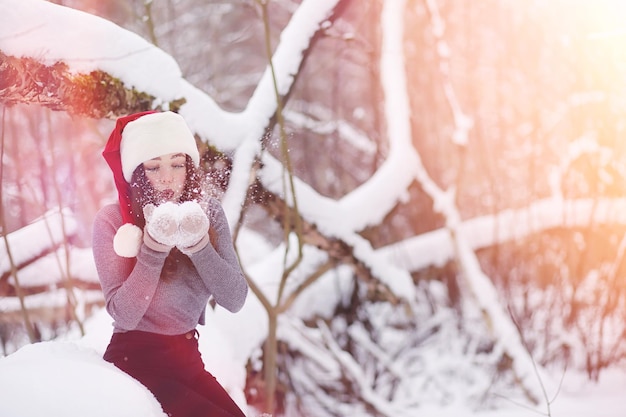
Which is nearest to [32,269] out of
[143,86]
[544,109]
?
[143,86]

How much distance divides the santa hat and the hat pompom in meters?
0.04

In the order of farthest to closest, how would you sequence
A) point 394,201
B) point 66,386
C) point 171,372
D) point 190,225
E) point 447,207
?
point 447,207
point 394,201
point 171,372
point 190,225
point 66,386

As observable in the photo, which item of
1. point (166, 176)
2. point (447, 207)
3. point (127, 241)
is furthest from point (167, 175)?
point (447, 207)

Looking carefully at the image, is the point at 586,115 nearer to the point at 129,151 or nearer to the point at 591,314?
the point at 591,314

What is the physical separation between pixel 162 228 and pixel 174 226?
0.03 m

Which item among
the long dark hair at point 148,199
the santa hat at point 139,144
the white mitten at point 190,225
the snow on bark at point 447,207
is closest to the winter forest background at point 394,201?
the snow on bark at point 447,207

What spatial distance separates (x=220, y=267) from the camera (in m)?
1.42

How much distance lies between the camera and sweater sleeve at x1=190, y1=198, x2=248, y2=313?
140cm

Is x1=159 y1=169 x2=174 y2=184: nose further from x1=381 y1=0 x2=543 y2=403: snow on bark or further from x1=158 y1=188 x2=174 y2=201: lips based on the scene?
x1=381 y1=0 x2=543 y2=403: snow on bark

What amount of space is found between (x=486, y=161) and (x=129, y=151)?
401 centimetres

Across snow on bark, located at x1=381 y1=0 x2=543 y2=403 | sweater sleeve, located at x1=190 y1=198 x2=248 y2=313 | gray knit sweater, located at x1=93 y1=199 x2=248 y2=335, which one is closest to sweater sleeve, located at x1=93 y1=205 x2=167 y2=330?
gray knit sweater, located at x1=93 y1=199 x2=248 y2=335

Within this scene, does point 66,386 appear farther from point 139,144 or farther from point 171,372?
point 139,144

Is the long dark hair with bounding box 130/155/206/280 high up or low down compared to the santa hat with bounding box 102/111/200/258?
down

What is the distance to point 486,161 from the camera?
5004 millimetres
